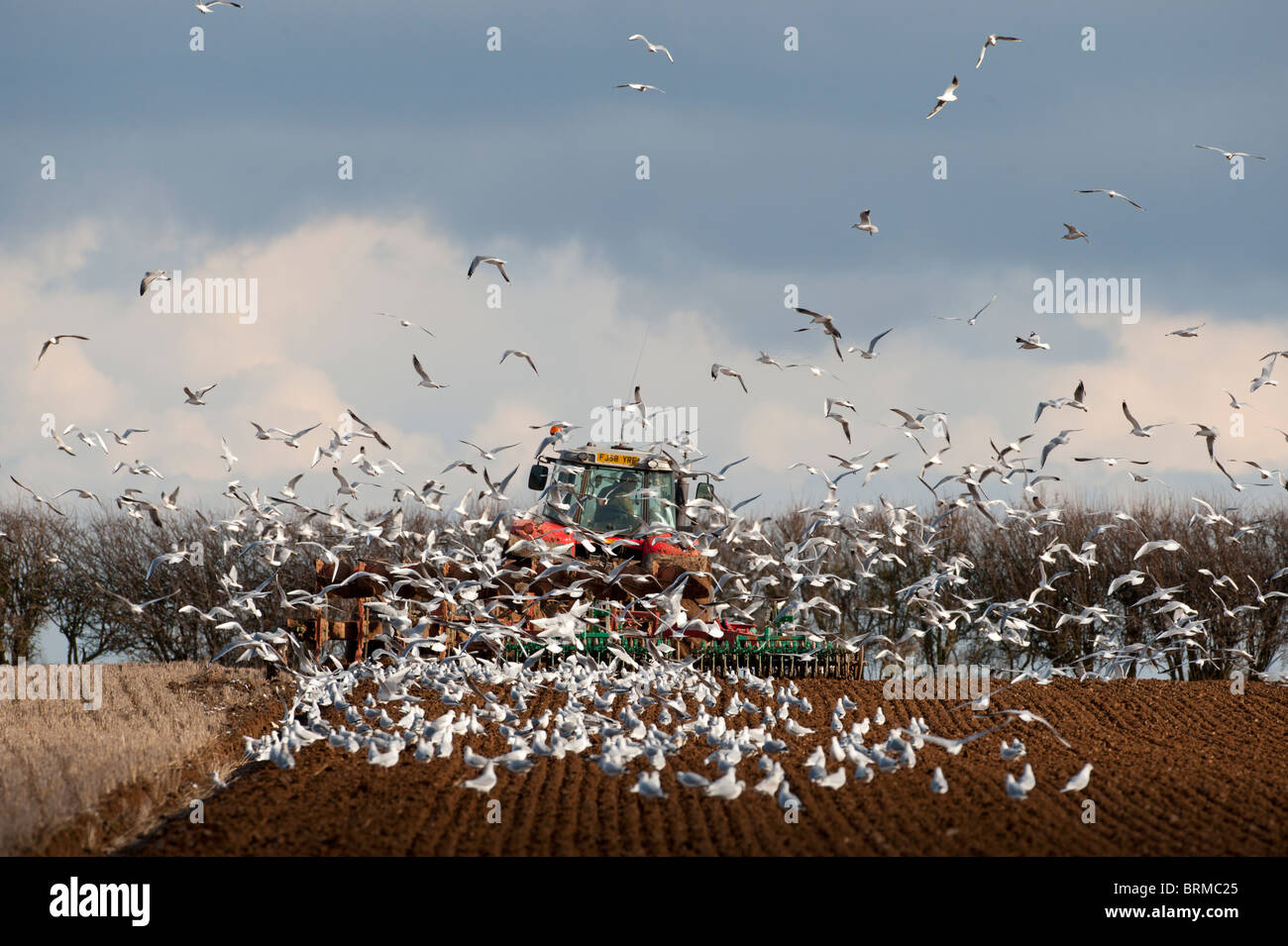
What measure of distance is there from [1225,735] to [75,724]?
11.8m

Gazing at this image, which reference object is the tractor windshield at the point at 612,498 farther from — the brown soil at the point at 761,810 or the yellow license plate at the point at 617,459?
the brown soil at the point at 761,810

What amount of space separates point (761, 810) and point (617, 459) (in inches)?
324

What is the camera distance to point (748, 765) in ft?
28.7

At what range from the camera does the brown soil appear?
6.41 meters

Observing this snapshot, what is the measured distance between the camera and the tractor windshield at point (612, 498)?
14.5 m

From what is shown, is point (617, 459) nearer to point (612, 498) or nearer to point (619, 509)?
point (612, 498)

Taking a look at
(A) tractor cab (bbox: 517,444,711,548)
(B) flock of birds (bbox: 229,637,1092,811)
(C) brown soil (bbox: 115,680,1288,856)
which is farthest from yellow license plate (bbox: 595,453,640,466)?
(C) brown soil (bbox: 115,680,1288,856)

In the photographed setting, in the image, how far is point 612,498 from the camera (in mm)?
14672

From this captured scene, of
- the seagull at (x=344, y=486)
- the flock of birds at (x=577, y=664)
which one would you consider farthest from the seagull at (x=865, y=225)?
the seagull at (x=344, y=486)

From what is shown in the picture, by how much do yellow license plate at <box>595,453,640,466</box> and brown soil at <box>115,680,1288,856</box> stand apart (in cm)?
561

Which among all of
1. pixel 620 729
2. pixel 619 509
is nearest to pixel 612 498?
pixel 619 509

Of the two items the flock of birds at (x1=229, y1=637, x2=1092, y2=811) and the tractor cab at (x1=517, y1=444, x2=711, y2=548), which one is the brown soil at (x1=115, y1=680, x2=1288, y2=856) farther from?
the tractor cab at (x1=517, y1=444, x2=711, y2=548)

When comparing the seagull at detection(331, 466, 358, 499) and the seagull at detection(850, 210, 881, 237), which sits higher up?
the seagull at detection(850, 210, 881, 237)
